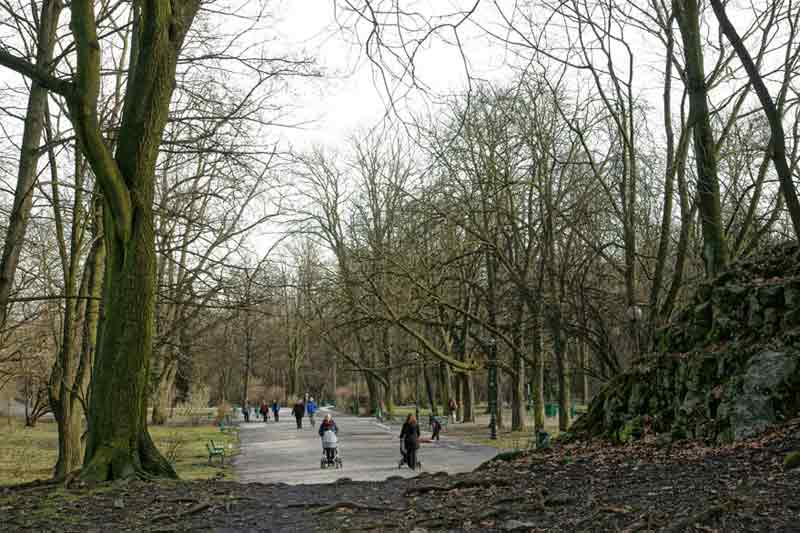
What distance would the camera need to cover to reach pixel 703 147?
1234 cm

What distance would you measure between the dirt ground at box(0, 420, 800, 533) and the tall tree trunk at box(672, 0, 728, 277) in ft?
16.8

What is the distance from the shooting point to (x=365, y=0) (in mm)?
6867

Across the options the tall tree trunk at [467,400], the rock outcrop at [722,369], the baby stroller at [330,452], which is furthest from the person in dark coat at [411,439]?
the tall tree trunk at [467,400]

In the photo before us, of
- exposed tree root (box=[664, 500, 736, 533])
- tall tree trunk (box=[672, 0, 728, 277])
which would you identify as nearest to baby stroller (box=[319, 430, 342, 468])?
tall tree trunk (box=[672, 0, 728, 277])

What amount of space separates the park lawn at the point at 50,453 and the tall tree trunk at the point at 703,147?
10.8 meters

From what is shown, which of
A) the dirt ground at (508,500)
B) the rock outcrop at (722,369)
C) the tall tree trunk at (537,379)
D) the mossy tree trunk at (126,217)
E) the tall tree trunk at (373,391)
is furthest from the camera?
the tall tree trunk at (373,391)

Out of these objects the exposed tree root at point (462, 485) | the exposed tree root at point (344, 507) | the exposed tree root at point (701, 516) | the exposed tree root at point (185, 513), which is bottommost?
the exposed tree root at point (344, 507)

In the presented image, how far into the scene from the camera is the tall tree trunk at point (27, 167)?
11.2 m

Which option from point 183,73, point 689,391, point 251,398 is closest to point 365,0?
point 689,391

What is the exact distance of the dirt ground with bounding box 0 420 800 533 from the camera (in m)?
5.43

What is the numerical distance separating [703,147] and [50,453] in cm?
2462

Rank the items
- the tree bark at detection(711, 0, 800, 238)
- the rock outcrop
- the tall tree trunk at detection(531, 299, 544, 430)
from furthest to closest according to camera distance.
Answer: the tall tree trunk at detection(531, 299, 544, 430), the rock outcrop, the tree bark at detection(711, 0, 800, 238)

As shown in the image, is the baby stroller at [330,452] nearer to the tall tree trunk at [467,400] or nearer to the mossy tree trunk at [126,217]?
the mossy tree trunk at [126,217]

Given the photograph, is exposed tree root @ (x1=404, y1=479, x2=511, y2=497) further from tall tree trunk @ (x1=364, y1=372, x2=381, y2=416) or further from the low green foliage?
tall tree trunk @ (x1=364, y1=372, x2=381, y2=416)
